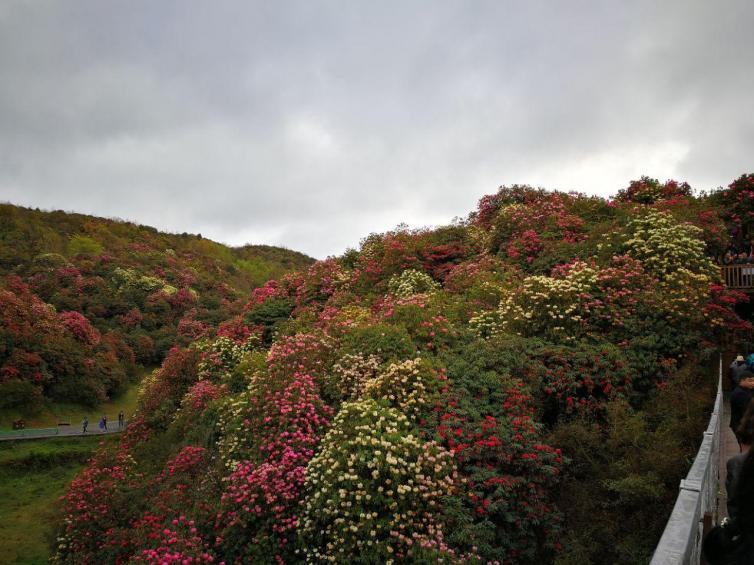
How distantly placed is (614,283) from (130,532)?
10.6 m

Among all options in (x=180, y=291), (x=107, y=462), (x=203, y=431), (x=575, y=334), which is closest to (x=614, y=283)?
(x=575, y=334)

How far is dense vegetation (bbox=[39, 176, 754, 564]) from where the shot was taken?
5715 millimetres

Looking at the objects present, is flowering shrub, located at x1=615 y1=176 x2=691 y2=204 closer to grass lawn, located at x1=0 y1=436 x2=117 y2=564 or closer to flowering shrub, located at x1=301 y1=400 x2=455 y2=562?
flowering shrub, located at x1=301 y1=400 x2=455 y2=562

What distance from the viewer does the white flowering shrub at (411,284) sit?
14.1 meters

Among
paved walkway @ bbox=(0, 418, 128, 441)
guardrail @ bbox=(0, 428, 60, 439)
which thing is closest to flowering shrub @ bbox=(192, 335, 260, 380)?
paved walkway @ bbox=(0, 418, 128, 441)

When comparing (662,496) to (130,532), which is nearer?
(662,496)

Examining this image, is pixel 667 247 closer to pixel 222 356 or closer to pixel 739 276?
pixel 739 276

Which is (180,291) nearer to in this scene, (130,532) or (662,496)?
(130,532)

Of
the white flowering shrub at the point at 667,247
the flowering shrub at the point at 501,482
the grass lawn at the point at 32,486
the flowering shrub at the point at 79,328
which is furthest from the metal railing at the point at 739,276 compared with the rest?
the flowering shrub at the point at 79,328

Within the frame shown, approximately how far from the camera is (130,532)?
817 cm

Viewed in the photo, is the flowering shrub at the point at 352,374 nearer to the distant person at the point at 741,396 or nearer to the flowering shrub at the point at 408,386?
the flowering shrub at the point at 408,386

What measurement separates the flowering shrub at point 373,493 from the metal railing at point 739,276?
10.5 m

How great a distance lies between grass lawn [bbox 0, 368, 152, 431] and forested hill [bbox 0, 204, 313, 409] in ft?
2.10

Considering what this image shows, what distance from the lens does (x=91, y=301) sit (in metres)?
40.2
